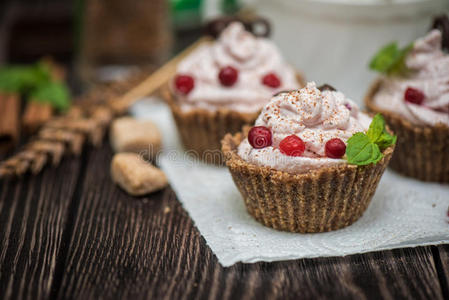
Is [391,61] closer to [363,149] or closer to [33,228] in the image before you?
[363,149]

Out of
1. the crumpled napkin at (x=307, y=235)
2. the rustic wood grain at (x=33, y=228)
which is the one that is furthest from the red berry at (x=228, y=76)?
the rustic wood grain at (x=33, y=228)

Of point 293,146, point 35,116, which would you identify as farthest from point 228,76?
point 35,116

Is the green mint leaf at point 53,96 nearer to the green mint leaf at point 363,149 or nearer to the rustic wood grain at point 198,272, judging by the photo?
the rustic wood grain at point 198,272

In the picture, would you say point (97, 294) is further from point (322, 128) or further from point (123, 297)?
point (322, 128)

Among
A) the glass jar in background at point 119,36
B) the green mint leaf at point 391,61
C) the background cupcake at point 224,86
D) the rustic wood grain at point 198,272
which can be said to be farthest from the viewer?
the glass jar in background at point 119,36

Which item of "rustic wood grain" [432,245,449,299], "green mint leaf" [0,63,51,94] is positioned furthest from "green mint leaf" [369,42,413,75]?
"green mint leaf" [0,63,51,94]
